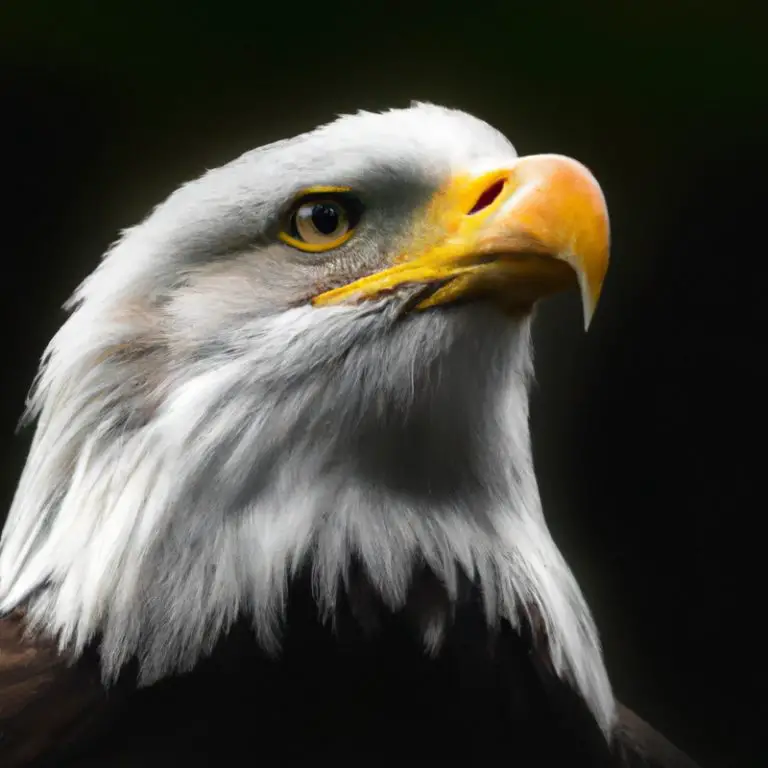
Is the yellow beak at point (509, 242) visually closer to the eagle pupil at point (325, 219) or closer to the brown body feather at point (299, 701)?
the eagle pupil at point (325, 219)

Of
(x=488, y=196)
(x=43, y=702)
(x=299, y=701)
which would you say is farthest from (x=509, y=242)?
(x=43, y=702)

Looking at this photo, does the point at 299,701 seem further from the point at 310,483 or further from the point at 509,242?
the point at 509,242

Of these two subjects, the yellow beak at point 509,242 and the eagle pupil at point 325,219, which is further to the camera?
the eagle pupil at point 325,219

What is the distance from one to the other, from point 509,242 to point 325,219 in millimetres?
220

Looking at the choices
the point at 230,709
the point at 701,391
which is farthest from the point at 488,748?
the point at 701,391

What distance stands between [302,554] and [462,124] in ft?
1.68

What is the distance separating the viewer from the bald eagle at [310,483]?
3.78ft

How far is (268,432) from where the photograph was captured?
1.17m

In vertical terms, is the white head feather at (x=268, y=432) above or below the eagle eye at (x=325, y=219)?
below

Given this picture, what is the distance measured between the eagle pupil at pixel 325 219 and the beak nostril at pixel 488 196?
15cm

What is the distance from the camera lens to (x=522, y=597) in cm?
125

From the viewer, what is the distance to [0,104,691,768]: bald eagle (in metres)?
1.15

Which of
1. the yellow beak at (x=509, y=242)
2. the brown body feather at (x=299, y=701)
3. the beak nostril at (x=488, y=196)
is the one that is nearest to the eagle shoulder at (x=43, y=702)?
the brown body feather at (x=299, y=701)

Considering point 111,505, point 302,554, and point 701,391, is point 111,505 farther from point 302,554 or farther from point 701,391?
point 701,391
